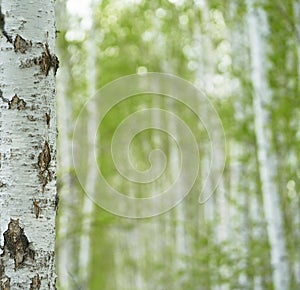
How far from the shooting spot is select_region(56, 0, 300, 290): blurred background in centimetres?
677

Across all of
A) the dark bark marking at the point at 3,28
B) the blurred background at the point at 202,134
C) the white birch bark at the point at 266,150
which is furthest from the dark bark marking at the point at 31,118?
the white birch bark at the point at 266,150

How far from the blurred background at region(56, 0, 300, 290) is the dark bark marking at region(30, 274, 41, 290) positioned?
276 centimetres

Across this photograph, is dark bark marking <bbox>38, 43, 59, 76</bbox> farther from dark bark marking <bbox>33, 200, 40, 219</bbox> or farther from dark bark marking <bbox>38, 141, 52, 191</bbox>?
dark bark marking <bbox>33, 200, 40, 219</bbox>

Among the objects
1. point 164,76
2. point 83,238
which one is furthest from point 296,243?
point 164,76

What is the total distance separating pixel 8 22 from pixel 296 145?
4069 mm

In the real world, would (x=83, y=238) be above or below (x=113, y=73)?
below

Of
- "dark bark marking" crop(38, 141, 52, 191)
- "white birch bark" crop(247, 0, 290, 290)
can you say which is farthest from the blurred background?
"dark bark marking" crop(38, 141, 52, 191)

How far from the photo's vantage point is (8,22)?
2.42m

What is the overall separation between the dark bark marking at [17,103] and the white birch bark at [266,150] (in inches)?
175

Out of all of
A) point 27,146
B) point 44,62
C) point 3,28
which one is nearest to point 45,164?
point 27,146

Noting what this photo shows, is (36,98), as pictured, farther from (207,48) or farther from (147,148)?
(147,148)

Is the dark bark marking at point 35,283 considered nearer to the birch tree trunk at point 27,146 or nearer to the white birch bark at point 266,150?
the birch tree trunk at point 27,146

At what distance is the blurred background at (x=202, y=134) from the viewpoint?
22.2ft

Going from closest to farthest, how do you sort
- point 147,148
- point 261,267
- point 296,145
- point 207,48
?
point 296,145
point 261,267
point 207,48
point 147,148
